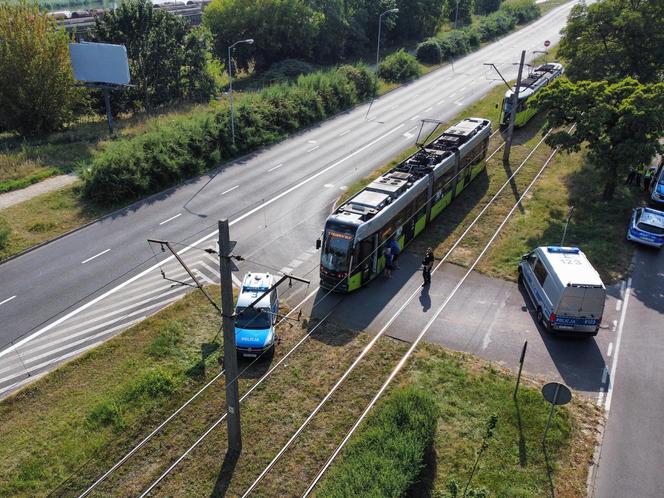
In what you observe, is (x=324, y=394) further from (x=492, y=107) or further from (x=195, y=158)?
(x=492, y=107)

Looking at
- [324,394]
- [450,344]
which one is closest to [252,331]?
[324,394]

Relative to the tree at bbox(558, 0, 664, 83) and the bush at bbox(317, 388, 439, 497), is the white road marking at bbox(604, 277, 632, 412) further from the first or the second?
the tree at bbox(558, 0, 664, 83)

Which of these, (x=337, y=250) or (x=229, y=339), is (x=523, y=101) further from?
(x=229, y=339)

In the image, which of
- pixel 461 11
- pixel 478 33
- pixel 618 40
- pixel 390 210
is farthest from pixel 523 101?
pixel 461 11

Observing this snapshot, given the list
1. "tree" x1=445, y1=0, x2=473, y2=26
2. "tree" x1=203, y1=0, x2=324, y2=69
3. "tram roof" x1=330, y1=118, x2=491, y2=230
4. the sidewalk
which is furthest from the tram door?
"tree" x1=445, y1=0, x2=473, y2=26

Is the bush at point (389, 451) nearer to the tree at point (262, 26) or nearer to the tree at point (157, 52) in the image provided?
the tree at point (157, 52)
